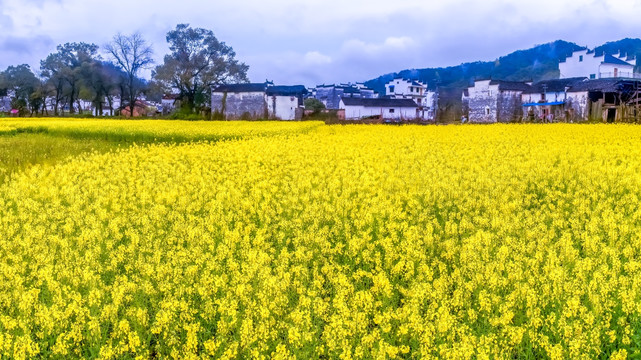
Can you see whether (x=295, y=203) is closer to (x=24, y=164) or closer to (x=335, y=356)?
(x=335, y=356)

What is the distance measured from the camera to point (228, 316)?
194 inches

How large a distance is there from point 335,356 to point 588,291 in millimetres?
2368

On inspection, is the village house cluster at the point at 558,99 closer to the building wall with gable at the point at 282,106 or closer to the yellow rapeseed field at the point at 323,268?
the building wall with gable at the point at 282,106

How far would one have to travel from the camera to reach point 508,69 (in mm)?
128250

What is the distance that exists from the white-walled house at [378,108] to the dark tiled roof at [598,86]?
72.2 feet

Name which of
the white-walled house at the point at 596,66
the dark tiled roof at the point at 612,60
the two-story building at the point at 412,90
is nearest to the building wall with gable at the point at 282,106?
the white-walled house at the point at 596,66

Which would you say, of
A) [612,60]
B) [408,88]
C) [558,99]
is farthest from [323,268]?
[408,88]

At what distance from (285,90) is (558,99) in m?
28.4

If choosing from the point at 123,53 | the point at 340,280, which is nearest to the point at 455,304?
the point at 340,280

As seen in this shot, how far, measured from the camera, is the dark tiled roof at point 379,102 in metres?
72.6

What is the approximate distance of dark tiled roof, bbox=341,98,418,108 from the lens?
238 feet

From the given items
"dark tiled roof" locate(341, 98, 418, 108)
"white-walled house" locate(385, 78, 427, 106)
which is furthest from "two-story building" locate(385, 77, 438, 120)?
"dark tiled roof" locate(341, 98, 418, 108)

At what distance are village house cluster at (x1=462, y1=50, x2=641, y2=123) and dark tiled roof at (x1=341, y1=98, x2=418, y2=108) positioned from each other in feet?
36.5

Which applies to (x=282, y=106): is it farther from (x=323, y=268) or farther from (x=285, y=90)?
(x=323, y=268)
